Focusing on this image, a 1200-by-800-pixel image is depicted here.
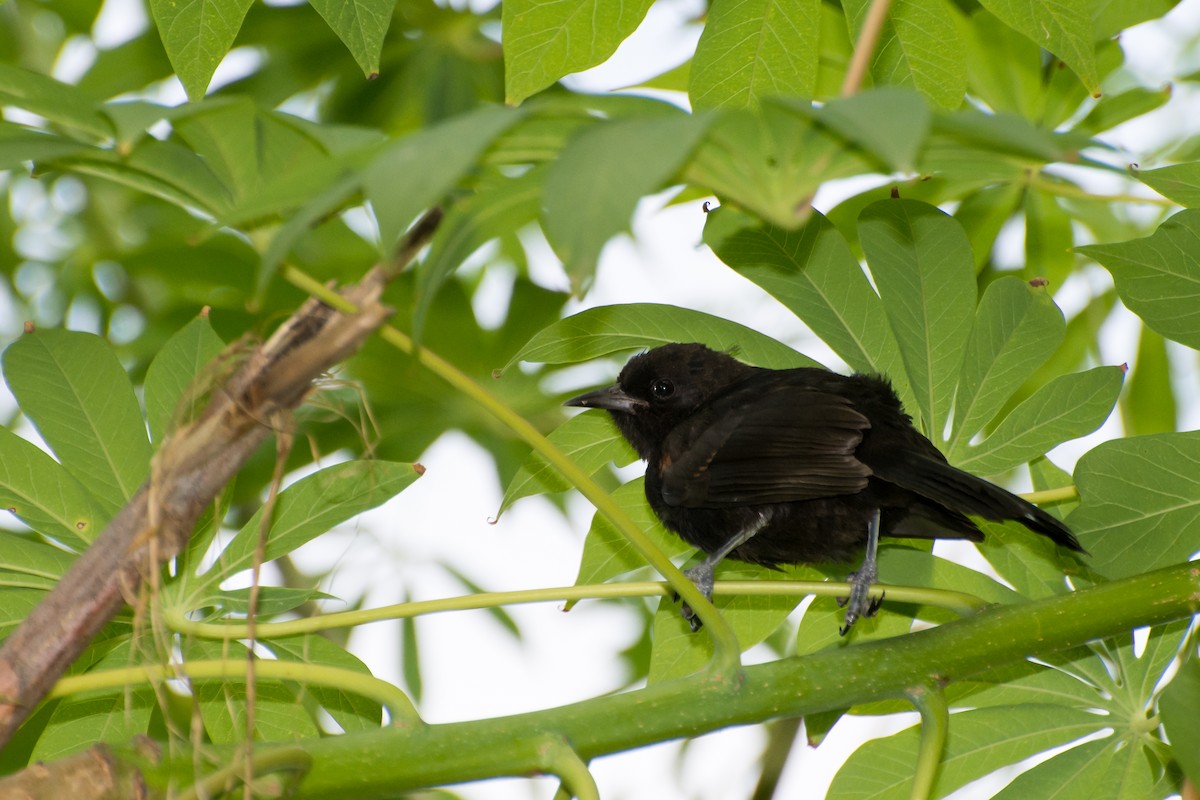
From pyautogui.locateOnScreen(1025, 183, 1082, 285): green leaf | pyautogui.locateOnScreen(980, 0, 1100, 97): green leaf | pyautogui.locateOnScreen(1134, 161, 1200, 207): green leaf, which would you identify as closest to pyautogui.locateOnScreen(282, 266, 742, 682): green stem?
pyautogui.locateOnScreen(1134, 161, 1200, 207): green leaf

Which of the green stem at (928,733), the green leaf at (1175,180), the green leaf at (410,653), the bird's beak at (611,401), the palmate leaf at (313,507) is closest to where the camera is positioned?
the green stem at (928,733)

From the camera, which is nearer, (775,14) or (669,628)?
(775,14)

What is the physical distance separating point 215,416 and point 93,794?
17.4 inches

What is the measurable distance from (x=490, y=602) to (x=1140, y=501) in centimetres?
104

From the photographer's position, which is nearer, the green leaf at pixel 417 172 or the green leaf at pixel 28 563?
the green leaf at pixel 417 172

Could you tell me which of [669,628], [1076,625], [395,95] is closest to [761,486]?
[669,628]

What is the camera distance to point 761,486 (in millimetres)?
2303

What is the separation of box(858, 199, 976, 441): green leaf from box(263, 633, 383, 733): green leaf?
1.08 m

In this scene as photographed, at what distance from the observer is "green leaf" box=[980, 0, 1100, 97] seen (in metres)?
1.90

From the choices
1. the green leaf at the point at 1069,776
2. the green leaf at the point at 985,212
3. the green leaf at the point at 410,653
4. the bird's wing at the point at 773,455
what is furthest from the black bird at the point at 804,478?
the green leaf at the point at 410,653

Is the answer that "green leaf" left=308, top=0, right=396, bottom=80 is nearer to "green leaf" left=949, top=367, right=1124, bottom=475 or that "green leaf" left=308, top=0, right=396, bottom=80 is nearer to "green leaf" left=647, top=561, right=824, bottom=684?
"green leaf" left=647, top=561, right=824, bottom=684

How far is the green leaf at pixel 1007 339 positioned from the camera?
2146 millimetres

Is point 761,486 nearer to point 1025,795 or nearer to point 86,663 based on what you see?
point 1025,795

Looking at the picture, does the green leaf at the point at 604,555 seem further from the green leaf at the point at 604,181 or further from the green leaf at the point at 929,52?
the green leaf at the point at 604,181
